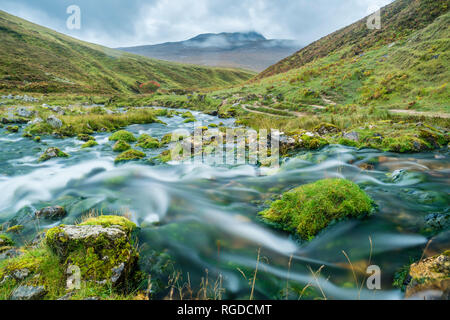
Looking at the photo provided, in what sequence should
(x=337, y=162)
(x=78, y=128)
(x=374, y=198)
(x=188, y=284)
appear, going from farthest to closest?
(x=78, y=128)
(x=337, y=162)
(x=374, y=198)
(x=188, y=284)

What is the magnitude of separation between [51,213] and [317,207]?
6556 millimetres

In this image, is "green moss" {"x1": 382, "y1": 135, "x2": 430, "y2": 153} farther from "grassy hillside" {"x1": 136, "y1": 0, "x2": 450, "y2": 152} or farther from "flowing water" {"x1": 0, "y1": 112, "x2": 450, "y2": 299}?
"flowing water" {"x1": 0, "y1": 112, "x2": 450, "y2": 299}

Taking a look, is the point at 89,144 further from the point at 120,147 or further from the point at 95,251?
the point at 95,251

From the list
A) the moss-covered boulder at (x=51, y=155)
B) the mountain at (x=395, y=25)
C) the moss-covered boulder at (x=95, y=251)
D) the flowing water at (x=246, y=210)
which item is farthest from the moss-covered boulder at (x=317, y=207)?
the mountain at (x=395, y=25)

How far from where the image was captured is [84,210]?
18.4 ft

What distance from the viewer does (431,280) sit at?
254 centimetres

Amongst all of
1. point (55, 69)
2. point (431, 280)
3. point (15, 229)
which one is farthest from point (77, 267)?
point (55, 69)

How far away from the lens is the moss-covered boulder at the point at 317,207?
13.8 ft

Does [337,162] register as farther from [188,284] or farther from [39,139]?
[39,139]

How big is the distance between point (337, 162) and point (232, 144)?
5.39 m

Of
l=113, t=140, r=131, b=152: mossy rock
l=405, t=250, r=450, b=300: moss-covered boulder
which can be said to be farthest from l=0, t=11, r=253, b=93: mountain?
l=405, t=250, r=450, b=300: moss-covered boulder

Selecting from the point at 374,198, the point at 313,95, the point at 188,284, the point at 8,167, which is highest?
the point at 313,95

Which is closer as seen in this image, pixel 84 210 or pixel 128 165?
pixel 84 210
